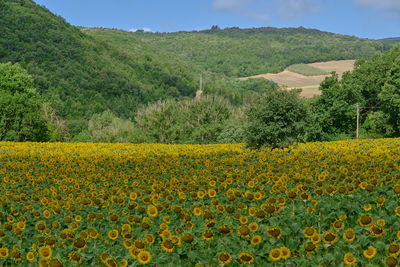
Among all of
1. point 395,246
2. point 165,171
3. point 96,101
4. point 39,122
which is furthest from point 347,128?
point 96,101

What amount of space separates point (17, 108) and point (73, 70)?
64526mm

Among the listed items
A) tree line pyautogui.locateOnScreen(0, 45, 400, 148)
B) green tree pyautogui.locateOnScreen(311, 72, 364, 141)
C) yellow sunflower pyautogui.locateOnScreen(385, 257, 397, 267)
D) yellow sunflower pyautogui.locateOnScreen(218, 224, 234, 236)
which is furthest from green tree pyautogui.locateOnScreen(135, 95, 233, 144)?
yellow sunflower pyautogui.locateOnScreen(385, 257, 397, 267)

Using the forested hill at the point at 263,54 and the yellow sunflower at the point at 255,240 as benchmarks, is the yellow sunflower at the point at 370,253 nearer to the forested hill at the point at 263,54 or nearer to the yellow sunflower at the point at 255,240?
the yellow sunflower at the point at 255,240

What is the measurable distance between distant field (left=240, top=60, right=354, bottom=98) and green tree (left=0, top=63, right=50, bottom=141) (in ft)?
279

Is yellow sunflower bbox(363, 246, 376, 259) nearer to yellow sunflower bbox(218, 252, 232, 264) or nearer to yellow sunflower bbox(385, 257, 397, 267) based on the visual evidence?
yellow sunflower bbox(385, 257, 397, 267)

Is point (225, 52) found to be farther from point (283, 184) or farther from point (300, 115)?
point (283, 184)

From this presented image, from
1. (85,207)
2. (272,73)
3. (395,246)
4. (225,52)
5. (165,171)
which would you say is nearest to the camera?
(395,246)

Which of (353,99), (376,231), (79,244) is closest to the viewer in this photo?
(376,231)

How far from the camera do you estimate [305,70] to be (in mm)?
136750

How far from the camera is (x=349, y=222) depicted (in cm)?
Answer: 510

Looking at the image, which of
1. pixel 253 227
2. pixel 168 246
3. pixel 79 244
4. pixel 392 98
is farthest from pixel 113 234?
pixel 392 98

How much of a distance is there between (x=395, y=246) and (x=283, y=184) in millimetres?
2780

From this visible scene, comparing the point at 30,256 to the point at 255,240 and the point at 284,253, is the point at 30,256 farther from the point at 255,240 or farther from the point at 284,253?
the point at 284,253

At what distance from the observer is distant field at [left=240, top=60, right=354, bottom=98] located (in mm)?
119988
